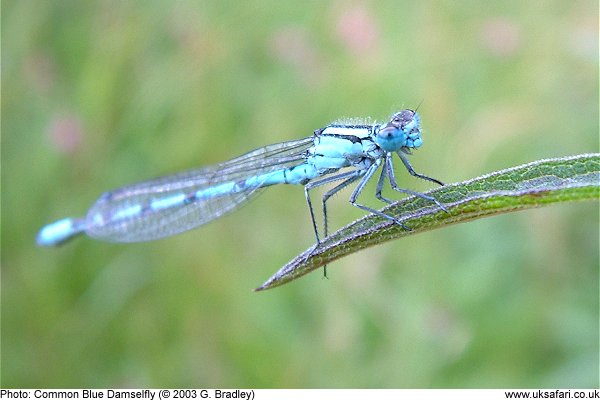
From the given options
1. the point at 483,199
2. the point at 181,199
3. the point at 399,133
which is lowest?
the point at 483,199

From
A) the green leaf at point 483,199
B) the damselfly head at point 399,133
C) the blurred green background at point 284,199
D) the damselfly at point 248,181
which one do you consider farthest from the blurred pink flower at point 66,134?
the green leaf at point 483,199

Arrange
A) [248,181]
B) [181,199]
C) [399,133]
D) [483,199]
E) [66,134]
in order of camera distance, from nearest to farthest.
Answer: [483,199] < [399,133] < [248,181] < [181,199] < [66,134]

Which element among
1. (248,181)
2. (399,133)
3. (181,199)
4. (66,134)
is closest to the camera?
(399,133)

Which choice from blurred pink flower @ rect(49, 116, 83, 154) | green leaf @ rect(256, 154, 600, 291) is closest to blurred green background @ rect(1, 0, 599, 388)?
blurred pink flower @ rect(49, 116, 83, 154)

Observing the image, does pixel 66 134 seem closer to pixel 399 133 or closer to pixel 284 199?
pixel 284 199

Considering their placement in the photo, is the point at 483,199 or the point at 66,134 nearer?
the point at 483,199

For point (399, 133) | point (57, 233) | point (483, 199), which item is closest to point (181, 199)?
point (57, 233)

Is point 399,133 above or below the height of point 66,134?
below

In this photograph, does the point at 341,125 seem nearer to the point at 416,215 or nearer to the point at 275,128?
the point at 416,215
